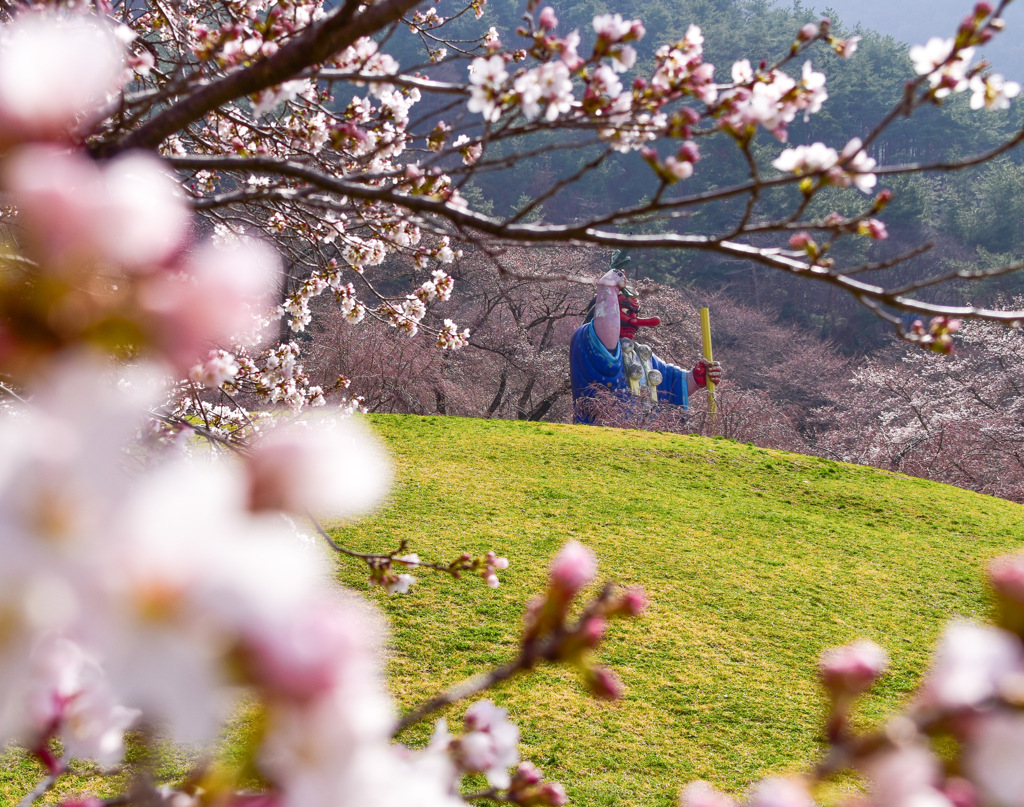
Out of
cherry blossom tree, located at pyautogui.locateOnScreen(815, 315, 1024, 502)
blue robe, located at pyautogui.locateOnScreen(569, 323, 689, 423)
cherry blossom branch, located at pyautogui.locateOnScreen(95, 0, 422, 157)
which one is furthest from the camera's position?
cherry blossom tree, located at pyautogui.locateOnScreen(815, 315, 1024, 502)

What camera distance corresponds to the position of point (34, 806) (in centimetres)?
220

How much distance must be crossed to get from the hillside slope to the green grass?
14 mm

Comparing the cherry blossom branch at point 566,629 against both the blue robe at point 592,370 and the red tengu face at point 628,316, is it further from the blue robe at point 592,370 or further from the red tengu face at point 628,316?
the red tengu face at point 628,316

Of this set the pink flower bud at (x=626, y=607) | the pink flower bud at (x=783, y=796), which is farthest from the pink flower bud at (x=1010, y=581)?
the pink flower bud at (x=626, y=607)

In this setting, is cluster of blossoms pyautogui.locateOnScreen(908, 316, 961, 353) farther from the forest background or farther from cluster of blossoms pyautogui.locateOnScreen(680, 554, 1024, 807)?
the forest background

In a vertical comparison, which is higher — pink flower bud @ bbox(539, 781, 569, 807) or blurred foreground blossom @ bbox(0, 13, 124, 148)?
blurred foreground blossom @ bbox(0, 13, 124, 148)

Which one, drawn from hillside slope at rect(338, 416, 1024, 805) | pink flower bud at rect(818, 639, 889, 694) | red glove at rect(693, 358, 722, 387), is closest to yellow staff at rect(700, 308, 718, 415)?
red glove at rect(693, 358, 722, 387)

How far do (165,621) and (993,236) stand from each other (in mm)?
22032

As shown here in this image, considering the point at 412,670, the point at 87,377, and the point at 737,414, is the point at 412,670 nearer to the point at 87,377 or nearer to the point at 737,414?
the point at 87,377

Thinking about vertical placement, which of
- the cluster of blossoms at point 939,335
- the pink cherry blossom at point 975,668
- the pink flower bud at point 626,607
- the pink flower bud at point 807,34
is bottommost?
the pink cherry blossom at point 975,668

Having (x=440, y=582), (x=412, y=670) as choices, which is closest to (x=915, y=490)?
(x=440, y=582)

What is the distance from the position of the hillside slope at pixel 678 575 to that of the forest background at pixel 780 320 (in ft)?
6.61

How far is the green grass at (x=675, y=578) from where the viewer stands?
2943 mm

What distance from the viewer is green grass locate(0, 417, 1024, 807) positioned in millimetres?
2943
